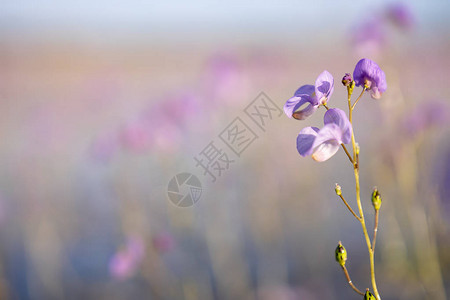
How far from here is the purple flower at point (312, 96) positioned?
2.37 feet

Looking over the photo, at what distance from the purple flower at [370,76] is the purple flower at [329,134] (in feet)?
0.33

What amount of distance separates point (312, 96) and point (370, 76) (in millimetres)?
100

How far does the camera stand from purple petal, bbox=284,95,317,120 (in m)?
0.75

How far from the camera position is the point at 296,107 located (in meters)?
0.77

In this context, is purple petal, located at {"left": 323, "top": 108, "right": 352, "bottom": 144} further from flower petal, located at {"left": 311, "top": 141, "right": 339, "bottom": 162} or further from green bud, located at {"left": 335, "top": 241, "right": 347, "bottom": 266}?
green bud, located at {"left": 335, "top": 241, "right": 347, "bottom": 266}

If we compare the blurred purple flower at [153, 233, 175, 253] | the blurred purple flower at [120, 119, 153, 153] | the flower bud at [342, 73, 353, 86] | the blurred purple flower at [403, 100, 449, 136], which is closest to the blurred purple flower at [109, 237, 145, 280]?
the blurred purple flower at [153, 233, 175, 253]

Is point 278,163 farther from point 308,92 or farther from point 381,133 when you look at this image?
point 308,92

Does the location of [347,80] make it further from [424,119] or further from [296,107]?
[424,119]

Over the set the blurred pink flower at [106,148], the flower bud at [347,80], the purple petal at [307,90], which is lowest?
the flower bud at [347,80]

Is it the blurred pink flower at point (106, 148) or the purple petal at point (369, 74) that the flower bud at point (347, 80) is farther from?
the blurred pink flower at point (106, 148)

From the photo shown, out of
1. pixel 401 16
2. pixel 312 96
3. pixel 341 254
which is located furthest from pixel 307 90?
pixel 401 16

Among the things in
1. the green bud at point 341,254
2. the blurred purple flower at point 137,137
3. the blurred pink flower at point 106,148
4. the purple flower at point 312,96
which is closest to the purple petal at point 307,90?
the purple flower at point 312,96

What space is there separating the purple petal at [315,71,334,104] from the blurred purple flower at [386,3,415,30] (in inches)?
41.2

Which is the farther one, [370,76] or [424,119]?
[424,119]
